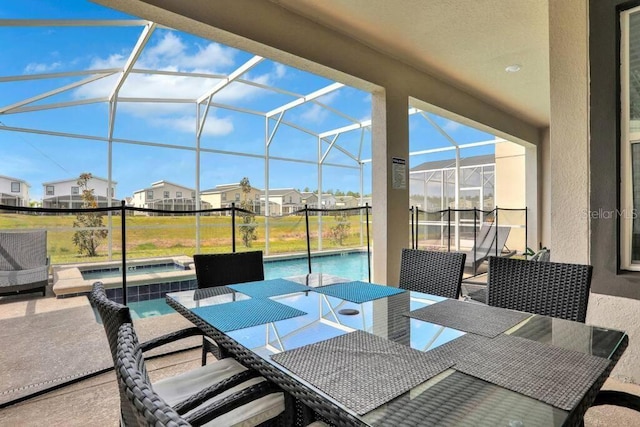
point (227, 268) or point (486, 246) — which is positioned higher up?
point (227, 268)

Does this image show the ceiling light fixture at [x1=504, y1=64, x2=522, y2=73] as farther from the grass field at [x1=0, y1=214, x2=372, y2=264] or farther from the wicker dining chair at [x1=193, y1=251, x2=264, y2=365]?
the grass field at [x1=0, y1=214, x2=372, y2=264]

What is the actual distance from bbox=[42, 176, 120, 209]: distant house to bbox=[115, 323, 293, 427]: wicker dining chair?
6.92 meters

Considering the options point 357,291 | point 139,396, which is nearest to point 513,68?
point 357,291

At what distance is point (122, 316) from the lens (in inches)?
39.0

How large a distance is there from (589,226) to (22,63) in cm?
789

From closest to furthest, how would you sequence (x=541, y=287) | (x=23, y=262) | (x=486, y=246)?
(x=541, y=287) < (x=23, y=262) < (x=486, y=246)

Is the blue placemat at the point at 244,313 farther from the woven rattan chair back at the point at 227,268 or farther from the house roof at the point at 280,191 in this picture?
the house roof at the point at 280,191

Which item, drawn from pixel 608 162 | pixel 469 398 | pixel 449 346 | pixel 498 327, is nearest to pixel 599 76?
pixel 608 162

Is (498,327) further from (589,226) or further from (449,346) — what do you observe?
(589,226)

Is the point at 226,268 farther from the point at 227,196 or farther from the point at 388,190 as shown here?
the point at 227,196

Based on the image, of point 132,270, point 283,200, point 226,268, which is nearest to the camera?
point 226,268

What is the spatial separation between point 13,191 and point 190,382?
7200mm

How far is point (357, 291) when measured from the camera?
195 cm

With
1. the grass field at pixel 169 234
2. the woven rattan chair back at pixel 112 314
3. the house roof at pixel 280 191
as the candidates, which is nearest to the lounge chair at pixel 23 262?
the grass field at pixel 169 234
